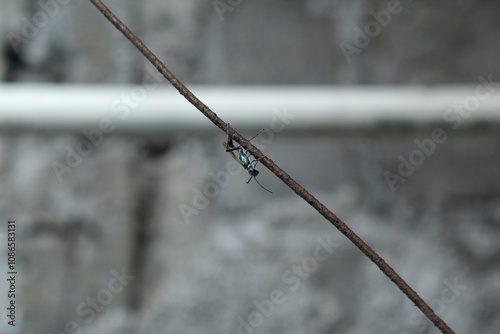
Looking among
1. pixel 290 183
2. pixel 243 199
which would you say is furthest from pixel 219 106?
pixel 290 183

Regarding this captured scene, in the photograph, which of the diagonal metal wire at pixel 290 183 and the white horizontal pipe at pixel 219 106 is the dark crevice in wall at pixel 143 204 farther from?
the diagonal metal wire at pixel 290 183

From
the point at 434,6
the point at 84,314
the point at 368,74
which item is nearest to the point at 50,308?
the point at 84,314

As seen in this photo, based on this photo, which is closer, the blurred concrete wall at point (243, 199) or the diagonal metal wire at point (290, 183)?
the diagonal metal wire at point (290, 183)

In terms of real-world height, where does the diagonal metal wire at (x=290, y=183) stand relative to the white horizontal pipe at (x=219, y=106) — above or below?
below

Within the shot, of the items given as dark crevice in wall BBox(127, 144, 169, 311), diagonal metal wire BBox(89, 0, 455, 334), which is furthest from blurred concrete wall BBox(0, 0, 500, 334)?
diagonal metal wire BBox(89, 0, 455, 334)

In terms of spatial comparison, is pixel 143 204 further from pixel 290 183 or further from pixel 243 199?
pixel 290 183

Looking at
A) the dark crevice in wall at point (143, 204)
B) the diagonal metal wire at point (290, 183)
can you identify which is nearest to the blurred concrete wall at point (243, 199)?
the dark crevice in wall at point (143, 204)

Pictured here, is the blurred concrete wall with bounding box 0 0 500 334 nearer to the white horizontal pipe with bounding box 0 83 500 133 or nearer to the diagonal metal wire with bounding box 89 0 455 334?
the white horizontal pipe with bounding box 0 83 500 133
